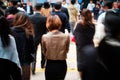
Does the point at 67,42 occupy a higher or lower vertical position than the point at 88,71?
lower

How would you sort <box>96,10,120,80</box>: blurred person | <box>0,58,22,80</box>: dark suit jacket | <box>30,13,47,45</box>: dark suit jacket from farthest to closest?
<box>30,13,47,45</box>: dark suit jacket < <box>0,58,22,80</box>: dark suit jacket < <box>96,10,120,80</box>: blurred person

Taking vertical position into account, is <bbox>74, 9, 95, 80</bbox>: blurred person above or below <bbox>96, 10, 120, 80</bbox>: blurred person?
below

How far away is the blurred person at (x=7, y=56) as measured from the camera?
199 inches

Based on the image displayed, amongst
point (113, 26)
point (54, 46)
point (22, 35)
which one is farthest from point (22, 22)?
point (113, 26)

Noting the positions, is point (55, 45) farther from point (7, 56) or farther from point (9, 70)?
point (9, 70)

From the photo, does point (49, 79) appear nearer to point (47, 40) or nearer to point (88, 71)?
point (47, 40)

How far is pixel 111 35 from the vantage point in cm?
258

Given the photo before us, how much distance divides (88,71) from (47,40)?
339 cm

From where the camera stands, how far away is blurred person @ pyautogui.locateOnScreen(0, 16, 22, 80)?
506 centimetres

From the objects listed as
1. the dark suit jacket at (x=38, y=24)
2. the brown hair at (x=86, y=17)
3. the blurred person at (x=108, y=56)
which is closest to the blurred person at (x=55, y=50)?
the brown hair at (x=86, y=17)

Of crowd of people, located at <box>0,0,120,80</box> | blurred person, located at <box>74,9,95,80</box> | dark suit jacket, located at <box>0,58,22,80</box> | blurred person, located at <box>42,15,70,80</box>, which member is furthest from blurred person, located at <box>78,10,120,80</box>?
blurred person, located at <box>74,9,95,80</box>

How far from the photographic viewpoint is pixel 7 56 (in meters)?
5.24

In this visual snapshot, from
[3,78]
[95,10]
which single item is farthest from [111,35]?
[95,10]

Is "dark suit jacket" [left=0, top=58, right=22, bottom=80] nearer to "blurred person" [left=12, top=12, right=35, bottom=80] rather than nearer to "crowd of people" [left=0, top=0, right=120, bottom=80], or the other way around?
"crowd of people" [left=0, top=0, right=120, bottom=80]
